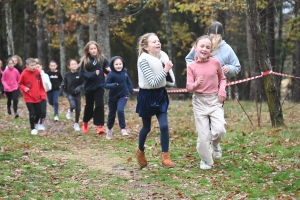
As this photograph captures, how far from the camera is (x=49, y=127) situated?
16.1 meters

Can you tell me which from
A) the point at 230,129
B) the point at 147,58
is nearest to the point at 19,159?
the point at 147,58

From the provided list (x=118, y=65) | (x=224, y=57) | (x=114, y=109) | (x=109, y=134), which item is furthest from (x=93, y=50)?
(x=224, y=57)

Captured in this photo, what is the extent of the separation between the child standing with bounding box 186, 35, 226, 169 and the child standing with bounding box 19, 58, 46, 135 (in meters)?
5.94

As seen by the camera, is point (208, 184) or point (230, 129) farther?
point (230, 129)

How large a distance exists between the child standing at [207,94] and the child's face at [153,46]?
53 centimetres

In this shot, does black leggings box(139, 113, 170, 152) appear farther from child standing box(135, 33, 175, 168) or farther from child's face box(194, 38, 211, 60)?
child's face box(194, 38, 211, 60)

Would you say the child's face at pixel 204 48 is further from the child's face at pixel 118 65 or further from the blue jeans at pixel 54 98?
the blue jeans at pixel 54 98

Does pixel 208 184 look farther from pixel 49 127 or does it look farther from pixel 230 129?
pixel 49 127

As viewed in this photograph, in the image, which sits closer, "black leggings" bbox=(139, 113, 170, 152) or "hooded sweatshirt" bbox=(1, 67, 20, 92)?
"black leggings" bbox=(139, 113, 170, 152)

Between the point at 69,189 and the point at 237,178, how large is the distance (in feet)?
7.55

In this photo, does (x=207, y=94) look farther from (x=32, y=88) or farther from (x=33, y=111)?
(x=33, y=111)

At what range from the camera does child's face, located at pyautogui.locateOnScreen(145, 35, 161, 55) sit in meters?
8.63

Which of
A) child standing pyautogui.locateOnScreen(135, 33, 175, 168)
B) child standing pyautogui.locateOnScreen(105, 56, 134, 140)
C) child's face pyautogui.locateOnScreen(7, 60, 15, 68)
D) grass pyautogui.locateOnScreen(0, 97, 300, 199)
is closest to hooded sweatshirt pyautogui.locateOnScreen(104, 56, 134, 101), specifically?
child standing pyautogui.locateOnScreen(105, 56, 134, 140)

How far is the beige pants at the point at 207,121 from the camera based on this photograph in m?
8.54
